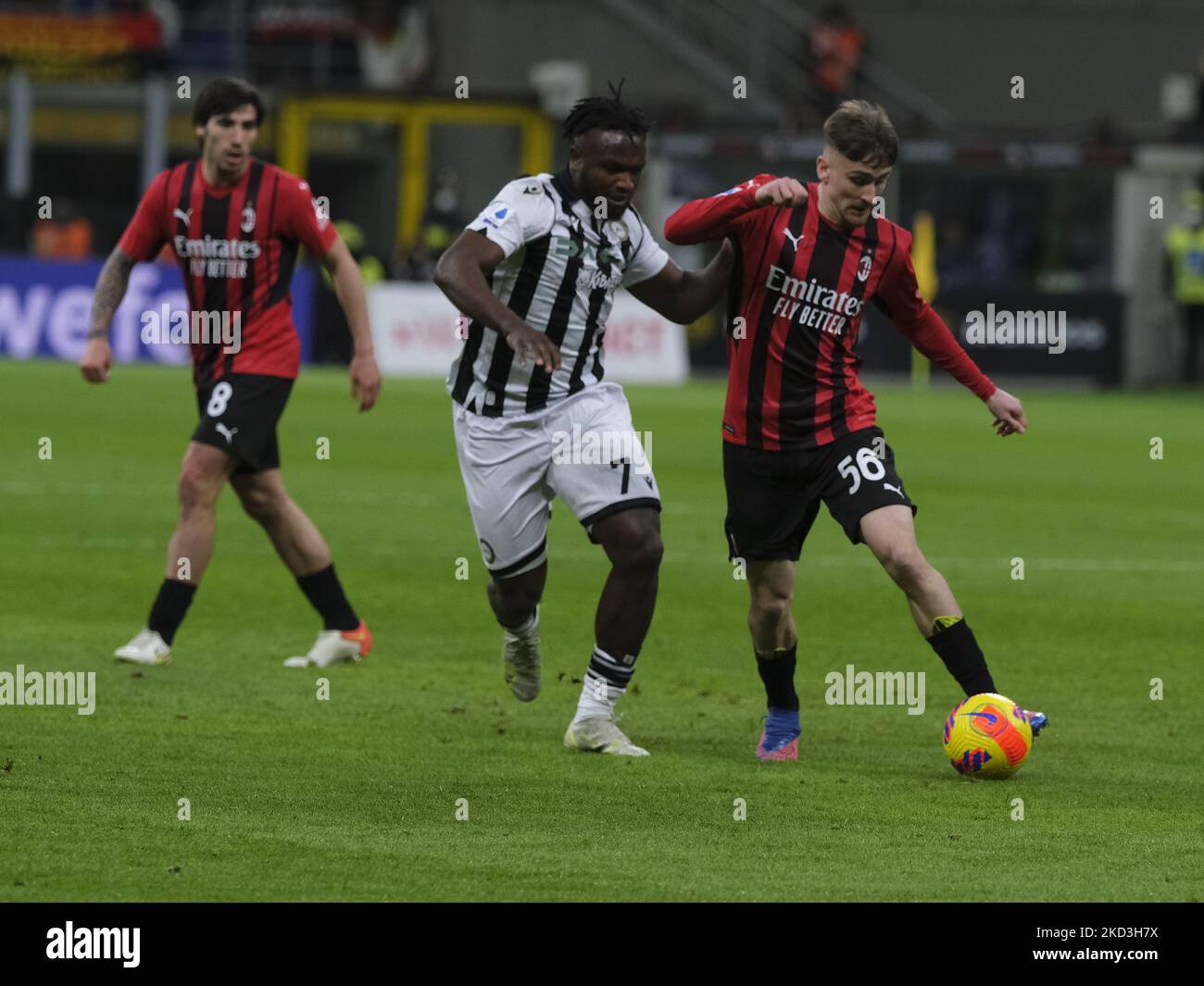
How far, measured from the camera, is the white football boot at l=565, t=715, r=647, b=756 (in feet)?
25.2

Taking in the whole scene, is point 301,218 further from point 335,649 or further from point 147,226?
point 335,649

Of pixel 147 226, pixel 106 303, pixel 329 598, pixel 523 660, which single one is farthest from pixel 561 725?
pixel 147 226

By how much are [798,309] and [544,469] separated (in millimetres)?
1001

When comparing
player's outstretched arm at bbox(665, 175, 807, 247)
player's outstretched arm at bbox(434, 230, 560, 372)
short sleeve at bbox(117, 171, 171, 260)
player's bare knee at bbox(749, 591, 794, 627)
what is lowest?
player's bare knee at bbox(749, 591, 794, 627)

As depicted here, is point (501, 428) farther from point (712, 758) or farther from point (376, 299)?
point (376, 299)

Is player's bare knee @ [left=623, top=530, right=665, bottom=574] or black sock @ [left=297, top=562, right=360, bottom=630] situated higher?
player's bare knee @ [left=623, top=530, right=665, bottom=574]

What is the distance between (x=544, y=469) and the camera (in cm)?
789

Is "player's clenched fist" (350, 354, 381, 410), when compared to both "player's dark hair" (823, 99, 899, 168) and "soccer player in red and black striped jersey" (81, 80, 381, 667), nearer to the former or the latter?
"soccer player in red and black striped jersey" (81, 80, 381, 667)

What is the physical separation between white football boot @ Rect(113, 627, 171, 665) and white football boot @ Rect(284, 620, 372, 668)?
49cm

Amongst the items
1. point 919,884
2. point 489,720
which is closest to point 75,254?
point 489,720

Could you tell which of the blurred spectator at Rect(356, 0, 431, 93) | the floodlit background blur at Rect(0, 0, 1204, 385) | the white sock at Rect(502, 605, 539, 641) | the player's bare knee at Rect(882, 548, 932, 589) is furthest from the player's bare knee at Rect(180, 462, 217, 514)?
the blurred spectator at Rect(356, 0, 431, 93)

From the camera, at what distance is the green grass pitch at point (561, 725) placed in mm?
5965

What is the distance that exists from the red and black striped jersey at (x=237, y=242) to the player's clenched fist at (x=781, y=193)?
2451 millimetres
